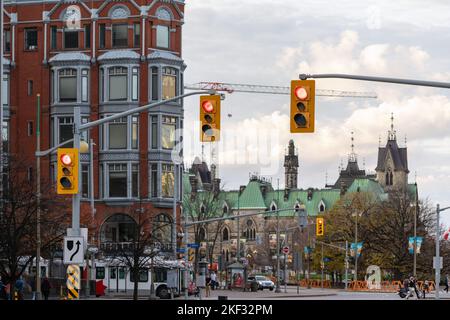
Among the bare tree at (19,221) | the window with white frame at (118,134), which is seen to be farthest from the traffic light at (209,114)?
the window with white frame at (118,134)

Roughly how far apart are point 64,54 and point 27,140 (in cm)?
734

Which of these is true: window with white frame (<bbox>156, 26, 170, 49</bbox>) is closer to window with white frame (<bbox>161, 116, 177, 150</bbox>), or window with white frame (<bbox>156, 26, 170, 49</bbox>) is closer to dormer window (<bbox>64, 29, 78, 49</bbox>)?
window with white frame (<bbox>161, 116, 177, 150</bbox>)

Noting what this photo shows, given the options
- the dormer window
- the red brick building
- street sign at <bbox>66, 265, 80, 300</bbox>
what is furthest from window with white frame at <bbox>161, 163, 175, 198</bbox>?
street sign at <bbox>66, 265, 80, 300</bbox>

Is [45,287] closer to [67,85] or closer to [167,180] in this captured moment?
[167,180]

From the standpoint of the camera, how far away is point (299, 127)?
25.3 meters

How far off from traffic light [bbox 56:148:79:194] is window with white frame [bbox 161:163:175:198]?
57.6 meters

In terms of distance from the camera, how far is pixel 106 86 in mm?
87500

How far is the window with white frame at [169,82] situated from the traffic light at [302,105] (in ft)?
202

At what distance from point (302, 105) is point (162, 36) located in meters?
64.3

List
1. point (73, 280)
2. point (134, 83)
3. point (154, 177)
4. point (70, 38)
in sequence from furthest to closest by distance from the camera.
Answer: point (70, 38), point (134, 83), point (154, 177), point (73, 280)

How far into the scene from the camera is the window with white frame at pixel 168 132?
87188 millimetres

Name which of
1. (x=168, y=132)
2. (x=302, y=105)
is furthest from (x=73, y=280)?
(x=168, y=132)

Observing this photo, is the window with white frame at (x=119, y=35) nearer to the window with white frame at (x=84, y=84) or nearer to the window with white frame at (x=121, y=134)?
the window with white frame at (x=84, y=84)
